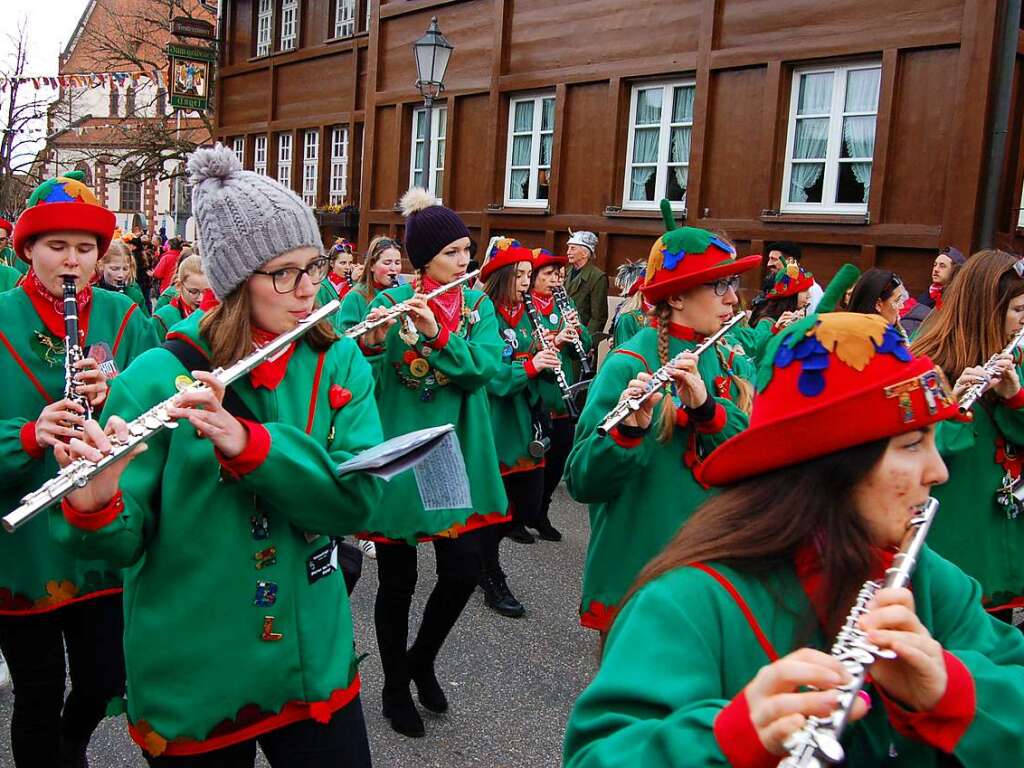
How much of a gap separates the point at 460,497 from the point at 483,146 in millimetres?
14821

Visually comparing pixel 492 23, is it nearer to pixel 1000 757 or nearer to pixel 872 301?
pixel 872 301

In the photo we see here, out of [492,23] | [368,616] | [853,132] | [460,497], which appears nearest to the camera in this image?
[460,497]

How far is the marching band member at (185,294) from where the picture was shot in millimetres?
6434

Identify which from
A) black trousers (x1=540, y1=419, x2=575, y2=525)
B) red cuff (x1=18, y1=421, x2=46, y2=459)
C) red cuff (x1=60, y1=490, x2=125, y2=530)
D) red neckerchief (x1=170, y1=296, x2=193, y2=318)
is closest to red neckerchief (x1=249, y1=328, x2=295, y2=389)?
red cuff (x1=60, y1=490, x2=125, y2=530)

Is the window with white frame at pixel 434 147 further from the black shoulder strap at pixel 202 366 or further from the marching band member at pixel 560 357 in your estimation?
the black shoulder strap at pixel 202 366

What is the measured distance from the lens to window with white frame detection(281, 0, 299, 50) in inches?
928

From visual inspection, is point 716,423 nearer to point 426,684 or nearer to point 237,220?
point 237,220

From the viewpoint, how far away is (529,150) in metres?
16.3

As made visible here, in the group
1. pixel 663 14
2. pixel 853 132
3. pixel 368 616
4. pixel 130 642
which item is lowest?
pixel 368 616

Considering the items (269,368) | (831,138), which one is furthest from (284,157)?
(269,368)

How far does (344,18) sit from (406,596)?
1989cm

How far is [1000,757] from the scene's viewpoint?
62.8 inches

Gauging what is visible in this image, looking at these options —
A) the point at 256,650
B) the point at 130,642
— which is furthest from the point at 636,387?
the point at 130,642

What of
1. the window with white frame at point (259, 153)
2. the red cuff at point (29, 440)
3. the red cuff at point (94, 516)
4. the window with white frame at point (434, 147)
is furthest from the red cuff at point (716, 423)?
the window with white frame at point (259, 153)
